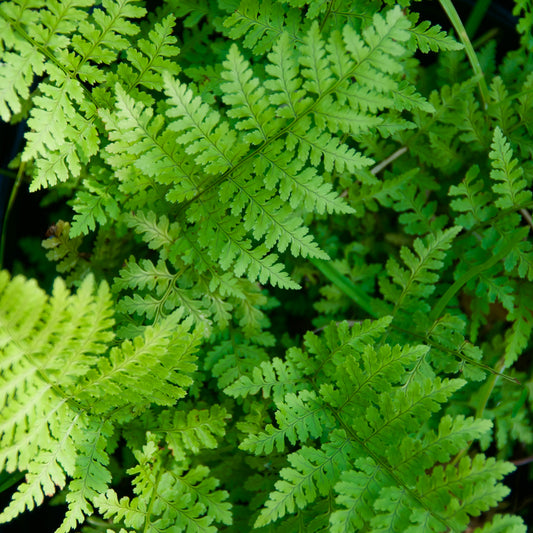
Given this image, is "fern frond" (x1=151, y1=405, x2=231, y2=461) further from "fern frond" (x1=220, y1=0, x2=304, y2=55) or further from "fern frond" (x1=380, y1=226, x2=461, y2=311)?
"fern frond" (x1=220, y1=0, x2=304, y2=55)

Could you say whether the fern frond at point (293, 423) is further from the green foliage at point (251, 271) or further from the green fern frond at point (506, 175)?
the green fern frond at point (506, 175)

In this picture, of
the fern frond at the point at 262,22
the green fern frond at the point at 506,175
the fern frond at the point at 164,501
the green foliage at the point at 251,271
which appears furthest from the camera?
the green fern frond at the point at 506,175

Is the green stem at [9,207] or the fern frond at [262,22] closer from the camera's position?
the fern frond at [262,22]

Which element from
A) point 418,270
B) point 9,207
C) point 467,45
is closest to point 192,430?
point 418,270

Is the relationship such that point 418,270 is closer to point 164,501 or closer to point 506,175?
point 506,175

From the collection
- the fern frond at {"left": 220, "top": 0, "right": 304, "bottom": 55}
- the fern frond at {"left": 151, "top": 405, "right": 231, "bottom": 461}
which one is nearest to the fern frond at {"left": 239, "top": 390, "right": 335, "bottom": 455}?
the fern frond at {"left": 151, "top": 405, "right": 231, "bottom": 461}

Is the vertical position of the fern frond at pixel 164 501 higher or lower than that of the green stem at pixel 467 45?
lower

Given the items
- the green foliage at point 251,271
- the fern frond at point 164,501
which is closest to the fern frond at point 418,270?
the green foliage at point 251,271

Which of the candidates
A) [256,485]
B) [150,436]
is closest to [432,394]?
[256,485]
